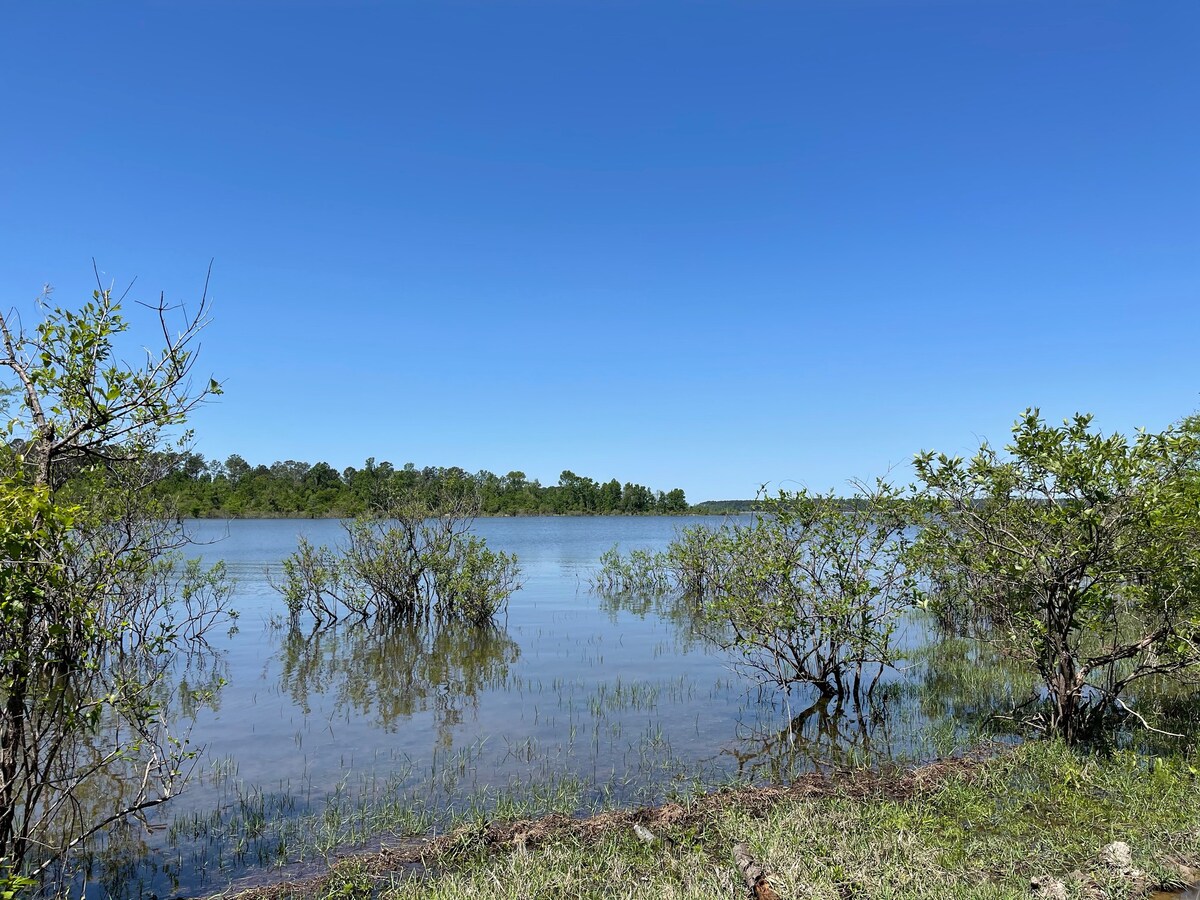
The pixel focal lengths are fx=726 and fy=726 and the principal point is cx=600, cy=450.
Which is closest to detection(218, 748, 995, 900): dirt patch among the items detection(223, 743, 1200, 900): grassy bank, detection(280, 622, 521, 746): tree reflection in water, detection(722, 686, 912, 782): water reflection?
detection(223, 743, 1200, 900): grassy bank

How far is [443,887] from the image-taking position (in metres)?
6.33

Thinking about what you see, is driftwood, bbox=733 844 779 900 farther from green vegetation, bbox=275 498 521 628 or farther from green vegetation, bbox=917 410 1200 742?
green vegetation, bbox=275 498 521 628

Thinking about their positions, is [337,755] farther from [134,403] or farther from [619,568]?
[619,568]

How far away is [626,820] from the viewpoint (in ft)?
26.0

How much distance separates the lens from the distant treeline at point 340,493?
71.1m

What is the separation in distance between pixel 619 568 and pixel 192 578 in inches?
653

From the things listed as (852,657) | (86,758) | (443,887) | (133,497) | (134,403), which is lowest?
(86,758)

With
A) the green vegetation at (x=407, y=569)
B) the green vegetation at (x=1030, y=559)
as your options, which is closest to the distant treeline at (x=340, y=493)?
the green vegetation at (x=407, y=569)

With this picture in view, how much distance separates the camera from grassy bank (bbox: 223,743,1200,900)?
6.04 m

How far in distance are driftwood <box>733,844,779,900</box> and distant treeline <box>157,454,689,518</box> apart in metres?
36.8

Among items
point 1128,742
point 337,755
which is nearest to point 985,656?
point 1128,742

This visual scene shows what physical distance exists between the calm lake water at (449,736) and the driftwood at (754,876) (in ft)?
8.61

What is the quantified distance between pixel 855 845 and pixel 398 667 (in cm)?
1256

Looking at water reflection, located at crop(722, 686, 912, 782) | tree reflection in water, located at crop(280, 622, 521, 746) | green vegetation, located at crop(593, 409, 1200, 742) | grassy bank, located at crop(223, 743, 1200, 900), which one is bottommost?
tree reflection in water, located at crop(280, 622, 521, 746)
